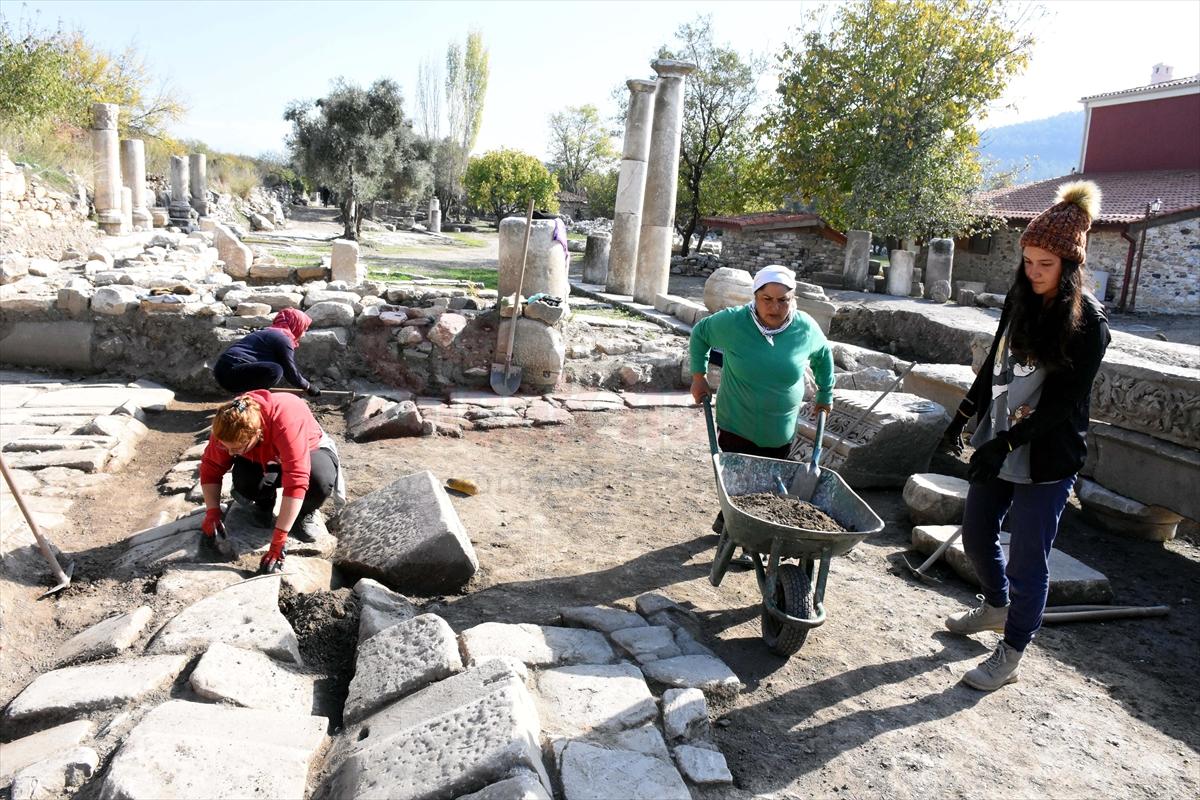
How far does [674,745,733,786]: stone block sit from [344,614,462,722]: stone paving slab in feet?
3.00

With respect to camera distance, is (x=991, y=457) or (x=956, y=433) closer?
(x=991, y=457)

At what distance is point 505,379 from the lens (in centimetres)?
805

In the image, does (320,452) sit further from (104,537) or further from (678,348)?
(678,348)

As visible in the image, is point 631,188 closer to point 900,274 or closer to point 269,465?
point 900,274

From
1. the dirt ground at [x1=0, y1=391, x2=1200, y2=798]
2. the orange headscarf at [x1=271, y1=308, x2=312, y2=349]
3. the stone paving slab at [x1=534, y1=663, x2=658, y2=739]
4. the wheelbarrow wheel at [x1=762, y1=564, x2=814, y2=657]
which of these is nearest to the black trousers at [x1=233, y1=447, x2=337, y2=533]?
the dirt ground at [x1=0, y1=391, x2=1200, y2=798]

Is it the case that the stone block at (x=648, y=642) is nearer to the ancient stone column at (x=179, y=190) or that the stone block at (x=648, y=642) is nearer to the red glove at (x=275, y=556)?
the red glove at (x=275, y=556)

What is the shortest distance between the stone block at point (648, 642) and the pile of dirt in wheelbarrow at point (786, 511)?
0.66m

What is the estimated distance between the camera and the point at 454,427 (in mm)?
7074

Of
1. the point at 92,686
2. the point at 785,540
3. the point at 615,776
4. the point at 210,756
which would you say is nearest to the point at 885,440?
the point at 785,540

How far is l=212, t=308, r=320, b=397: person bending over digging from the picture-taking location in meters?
5.22

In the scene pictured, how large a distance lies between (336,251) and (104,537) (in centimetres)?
783

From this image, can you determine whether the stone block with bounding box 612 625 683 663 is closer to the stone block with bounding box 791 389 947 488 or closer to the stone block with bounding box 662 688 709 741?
the stone block with bounding box 662 688 709 741

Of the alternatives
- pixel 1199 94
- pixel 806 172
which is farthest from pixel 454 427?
pixel 1199 94

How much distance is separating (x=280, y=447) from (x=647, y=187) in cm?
1217
